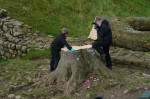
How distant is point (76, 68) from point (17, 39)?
19.2 ft

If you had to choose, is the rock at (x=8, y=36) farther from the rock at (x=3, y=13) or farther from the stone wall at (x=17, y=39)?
the rock at (x=3, y=13)

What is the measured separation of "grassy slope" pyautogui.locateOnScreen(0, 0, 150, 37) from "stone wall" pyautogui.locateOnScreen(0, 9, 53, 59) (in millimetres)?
754

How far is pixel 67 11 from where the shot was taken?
15.8m

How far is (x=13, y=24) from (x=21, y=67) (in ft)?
14.5

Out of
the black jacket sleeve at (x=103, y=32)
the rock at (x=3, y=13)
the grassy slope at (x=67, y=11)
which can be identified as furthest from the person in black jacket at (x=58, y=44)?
the rock at (x=3, y=13)

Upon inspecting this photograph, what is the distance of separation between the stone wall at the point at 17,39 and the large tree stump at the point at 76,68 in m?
4.17

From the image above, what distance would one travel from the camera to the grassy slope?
13.6m

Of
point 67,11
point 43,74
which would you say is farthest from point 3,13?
point 43,74

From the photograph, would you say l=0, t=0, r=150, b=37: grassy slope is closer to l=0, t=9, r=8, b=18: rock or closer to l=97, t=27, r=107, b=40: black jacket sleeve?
l=0, t=9, r=8, b=18: rock

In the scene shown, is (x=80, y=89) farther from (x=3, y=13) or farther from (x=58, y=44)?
(x=3, y=13)

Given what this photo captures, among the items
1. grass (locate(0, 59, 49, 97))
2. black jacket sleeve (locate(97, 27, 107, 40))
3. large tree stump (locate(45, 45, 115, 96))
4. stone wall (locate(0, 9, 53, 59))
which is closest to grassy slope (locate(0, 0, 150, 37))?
stone wall (locate(0, 9, 53, 59))

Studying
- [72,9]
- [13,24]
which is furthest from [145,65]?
[72,9]

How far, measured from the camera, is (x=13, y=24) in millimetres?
12539

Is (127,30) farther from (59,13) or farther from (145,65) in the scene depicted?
(59,13)
